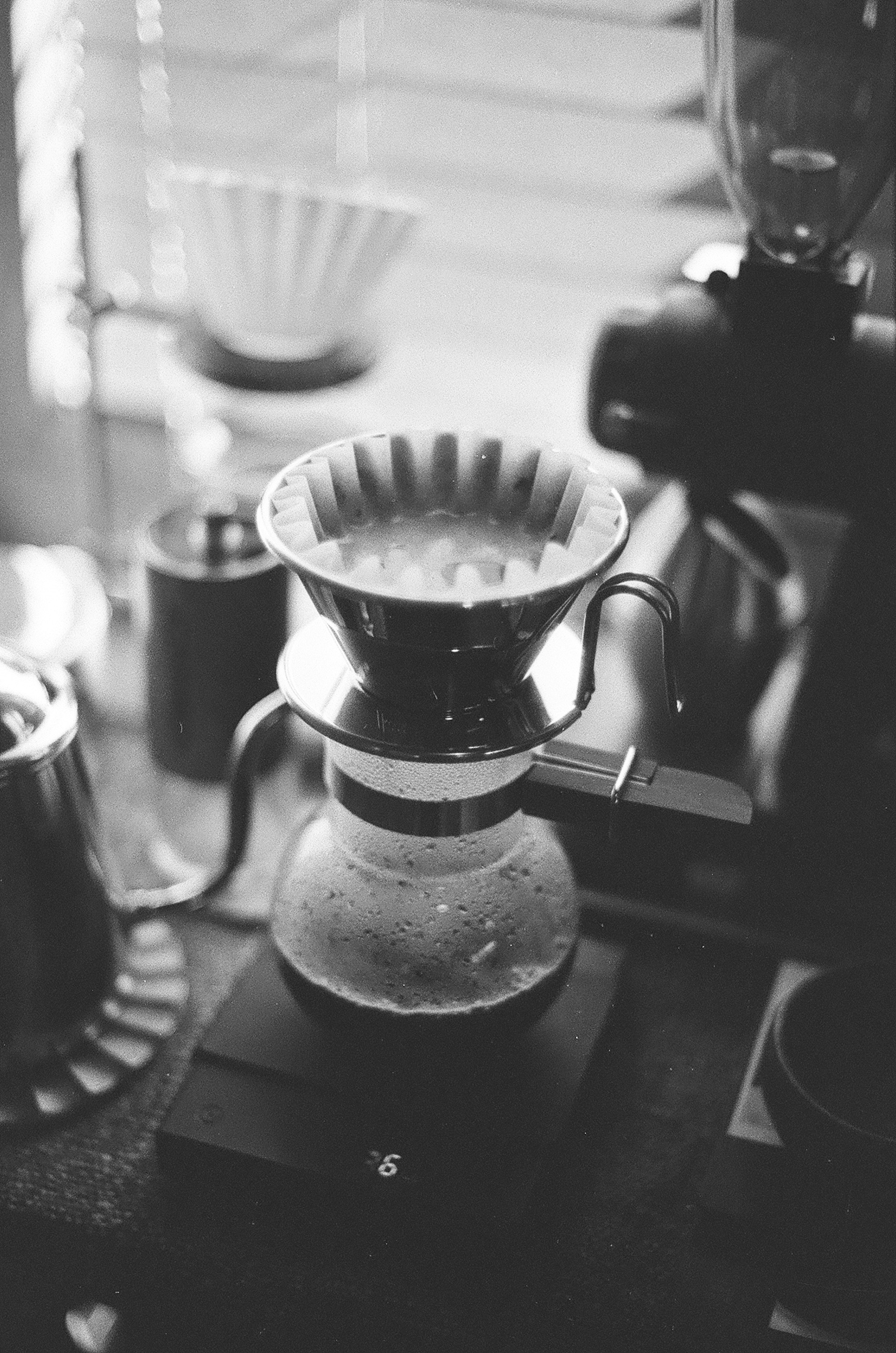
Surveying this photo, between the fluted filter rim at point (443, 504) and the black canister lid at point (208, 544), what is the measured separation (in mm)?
200

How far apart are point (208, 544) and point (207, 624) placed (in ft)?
0.17

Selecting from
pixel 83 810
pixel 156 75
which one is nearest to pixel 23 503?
pixel 156 75

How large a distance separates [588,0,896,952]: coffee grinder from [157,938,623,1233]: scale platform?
0.22m

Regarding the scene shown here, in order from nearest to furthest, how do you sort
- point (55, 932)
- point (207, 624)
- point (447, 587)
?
point (447, 587) < point (55, 932) < point (207, 624)

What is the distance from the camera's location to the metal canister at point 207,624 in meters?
0.86

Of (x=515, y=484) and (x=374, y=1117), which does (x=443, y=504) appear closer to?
(x=515, y=484)

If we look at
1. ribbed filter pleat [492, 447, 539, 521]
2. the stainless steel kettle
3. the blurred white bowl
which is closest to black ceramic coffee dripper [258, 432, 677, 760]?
ribbed filter pleat [492, 447, 539, 521]

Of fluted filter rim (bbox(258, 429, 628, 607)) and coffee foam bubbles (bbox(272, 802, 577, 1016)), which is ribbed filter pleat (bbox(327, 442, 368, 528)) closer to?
fluted filter rim (bbox(258, 429, 628, 607))

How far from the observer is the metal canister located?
2.83 ft

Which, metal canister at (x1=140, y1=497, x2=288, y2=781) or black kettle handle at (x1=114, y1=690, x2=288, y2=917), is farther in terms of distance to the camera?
metal canister at (x1=140, y1=497, x2=288, y2=781)

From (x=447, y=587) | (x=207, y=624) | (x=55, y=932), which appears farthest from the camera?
(x=207, y=624)

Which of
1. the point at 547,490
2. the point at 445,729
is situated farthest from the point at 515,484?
the point at 445,729

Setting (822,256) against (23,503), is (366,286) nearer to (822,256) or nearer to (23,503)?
(822,256)

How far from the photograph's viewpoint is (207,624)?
2.84ft
